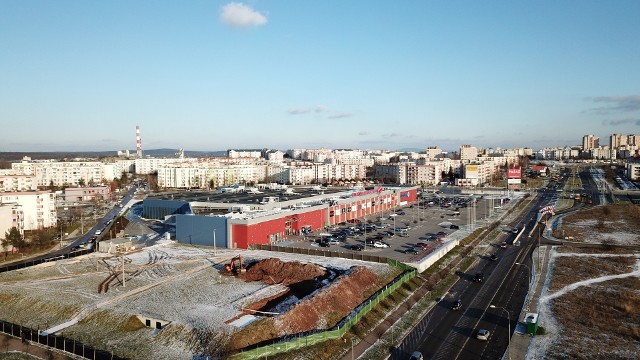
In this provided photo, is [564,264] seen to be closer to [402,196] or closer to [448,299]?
[448,299]

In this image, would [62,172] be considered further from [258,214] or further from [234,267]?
[234,267]

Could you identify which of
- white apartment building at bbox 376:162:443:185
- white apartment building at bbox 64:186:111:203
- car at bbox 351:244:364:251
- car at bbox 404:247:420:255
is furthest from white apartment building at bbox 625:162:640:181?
white apartment building at bbox 64:186:111:203

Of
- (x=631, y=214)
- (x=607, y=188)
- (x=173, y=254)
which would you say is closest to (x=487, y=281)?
(x=173, y=254)

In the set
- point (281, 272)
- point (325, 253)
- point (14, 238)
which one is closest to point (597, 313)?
point (281, 272)

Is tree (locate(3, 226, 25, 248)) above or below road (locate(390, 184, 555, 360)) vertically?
above

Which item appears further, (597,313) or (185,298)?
(185,298)

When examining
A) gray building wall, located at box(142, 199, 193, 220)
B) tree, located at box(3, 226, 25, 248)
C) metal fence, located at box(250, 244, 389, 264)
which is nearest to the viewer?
metal fence, located at box(250, 244, 389, 264)

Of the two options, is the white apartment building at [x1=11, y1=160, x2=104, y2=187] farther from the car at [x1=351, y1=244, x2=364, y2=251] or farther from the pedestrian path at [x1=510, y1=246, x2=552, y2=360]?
the pedestrian path at [x1=510, y1=246, x2=552, y2=360]
